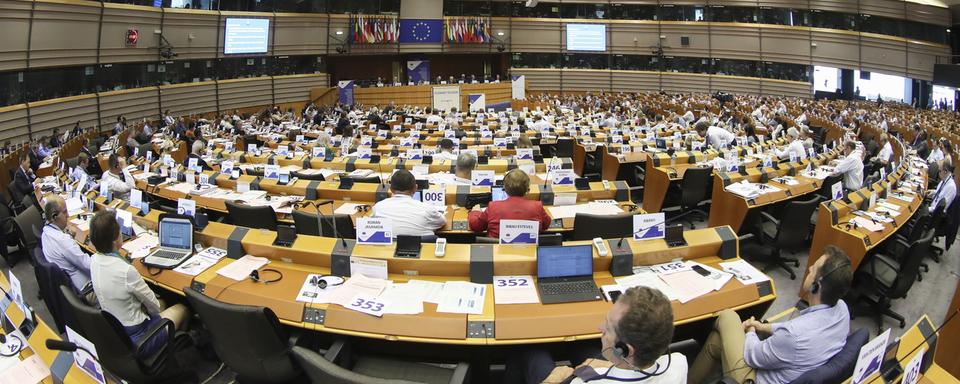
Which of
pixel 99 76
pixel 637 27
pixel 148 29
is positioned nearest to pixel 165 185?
pixel 99 76

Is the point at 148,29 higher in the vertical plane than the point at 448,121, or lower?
higher

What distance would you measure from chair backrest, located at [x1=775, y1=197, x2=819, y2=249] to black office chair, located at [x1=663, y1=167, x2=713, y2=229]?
6.33 ft

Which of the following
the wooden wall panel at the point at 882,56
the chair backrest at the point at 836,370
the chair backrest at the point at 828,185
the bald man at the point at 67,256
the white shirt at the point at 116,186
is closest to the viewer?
the chair backrest at the point at 836,370

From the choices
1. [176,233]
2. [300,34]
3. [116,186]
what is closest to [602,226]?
[176,233]

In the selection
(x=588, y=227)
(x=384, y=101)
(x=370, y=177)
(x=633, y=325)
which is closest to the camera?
(x=633, y=325)

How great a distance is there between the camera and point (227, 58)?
2227 cm

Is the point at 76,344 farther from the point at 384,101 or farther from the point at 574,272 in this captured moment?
the point at 384,101

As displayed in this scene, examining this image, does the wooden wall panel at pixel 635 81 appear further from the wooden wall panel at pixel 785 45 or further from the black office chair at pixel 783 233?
the black office chair at pixel 783 233

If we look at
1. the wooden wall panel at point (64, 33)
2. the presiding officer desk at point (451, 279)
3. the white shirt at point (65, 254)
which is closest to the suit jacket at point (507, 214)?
the presiding officer desk at point (451, 279)

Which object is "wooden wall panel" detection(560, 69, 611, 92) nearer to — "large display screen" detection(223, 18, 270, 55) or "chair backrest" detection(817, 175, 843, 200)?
"large display screen" detection(223, 18, 270, 55)

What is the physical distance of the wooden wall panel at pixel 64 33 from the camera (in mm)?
14758

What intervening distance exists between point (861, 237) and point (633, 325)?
14.8ft

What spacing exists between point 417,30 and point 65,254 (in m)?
24.6

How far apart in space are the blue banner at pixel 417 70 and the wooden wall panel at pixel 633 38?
10.9 meters
